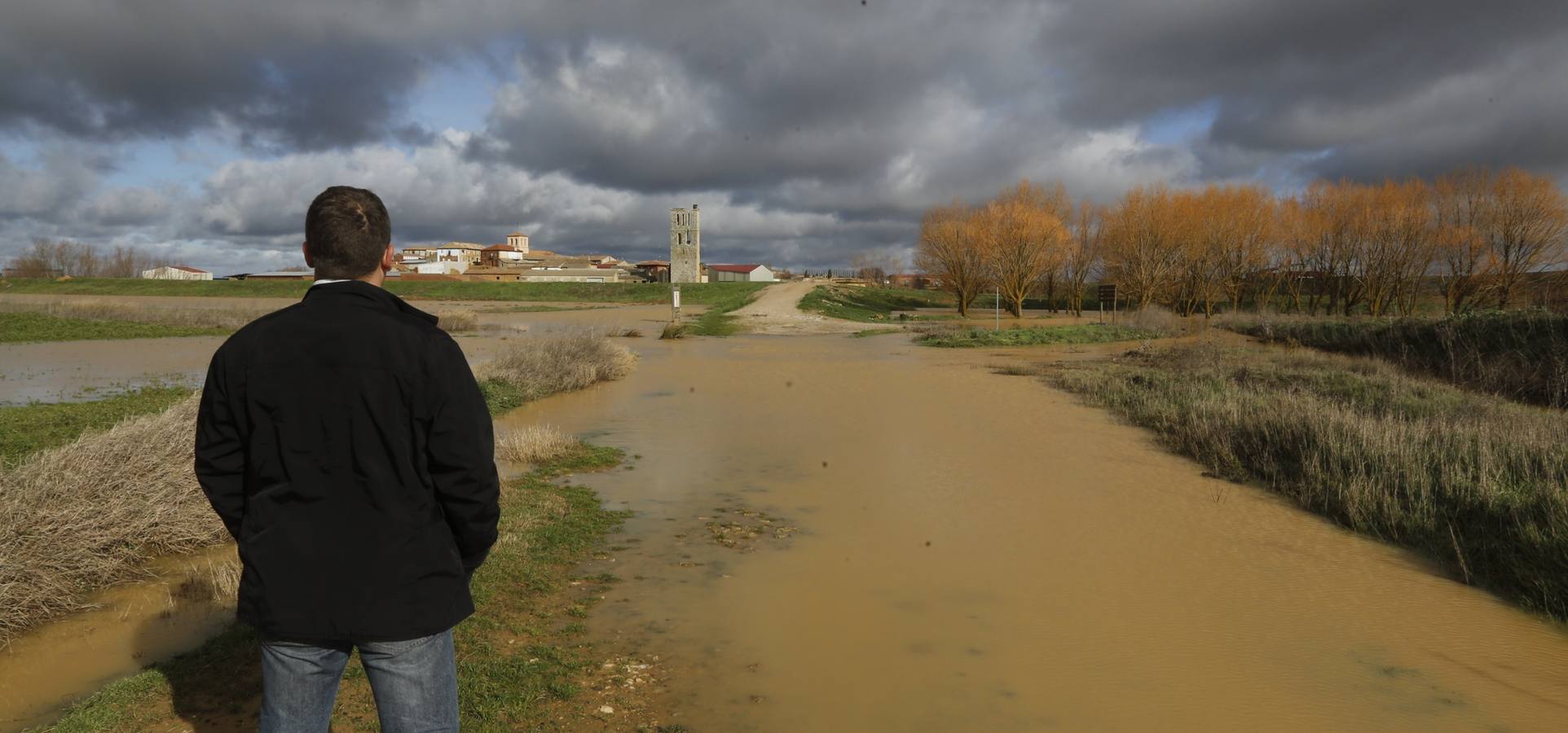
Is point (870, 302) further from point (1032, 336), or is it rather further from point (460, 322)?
point (460, 322)

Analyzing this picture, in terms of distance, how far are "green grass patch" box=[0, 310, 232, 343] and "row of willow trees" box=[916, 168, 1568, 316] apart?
126 feet

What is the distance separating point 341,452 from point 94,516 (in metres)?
5.50

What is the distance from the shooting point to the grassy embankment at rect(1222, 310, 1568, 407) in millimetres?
16203

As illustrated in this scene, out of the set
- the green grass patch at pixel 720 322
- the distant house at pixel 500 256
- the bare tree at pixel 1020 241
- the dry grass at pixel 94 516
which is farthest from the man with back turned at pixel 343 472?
the distant house at pixel 500 256

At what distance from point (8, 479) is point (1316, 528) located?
1125cm

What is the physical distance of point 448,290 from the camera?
238ft

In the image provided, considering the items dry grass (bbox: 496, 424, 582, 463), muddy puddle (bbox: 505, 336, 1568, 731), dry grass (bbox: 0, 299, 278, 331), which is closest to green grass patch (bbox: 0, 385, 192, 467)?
dry grass (bbox: 496, 424, 582, 463)

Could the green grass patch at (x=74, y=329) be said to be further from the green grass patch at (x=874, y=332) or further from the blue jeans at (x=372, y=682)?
the blue jeans at (x=372, y=682)

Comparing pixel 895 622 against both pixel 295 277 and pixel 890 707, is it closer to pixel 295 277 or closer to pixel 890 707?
pixel 890 707

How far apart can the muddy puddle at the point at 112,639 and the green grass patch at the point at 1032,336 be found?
96.4ft

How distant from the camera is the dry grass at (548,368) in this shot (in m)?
16.0

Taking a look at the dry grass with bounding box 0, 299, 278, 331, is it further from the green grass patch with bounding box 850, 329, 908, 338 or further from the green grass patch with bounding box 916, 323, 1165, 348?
→ the green grass patch with bounding box 916, 323, 1165, 348

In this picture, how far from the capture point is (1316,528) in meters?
8.23

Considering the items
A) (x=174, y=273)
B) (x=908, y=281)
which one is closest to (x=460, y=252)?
(x=174, y=273)
